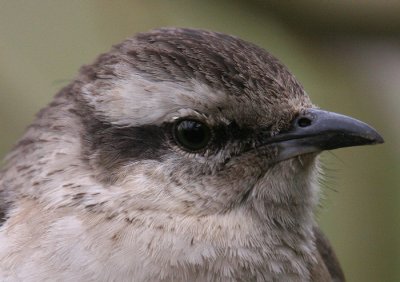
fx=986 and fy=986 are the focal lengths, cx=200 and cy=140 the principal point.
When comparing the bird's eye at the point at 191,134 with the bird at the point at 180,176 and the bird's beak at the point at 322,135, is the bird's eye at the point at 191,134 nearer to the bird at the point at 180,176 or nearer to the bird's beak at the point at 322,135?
the bird at the point at 180,176

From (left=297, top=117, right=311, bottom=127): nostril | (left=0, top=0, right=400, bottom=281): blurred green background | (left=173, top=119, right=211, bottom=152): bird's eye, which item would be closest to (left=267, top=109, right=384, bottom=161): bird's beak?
(left=297, top=117, right=311, bottom=127): nostril

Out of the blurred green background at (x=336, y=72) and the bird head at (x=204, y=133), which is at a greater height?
the bird head at (x=204, y=133)

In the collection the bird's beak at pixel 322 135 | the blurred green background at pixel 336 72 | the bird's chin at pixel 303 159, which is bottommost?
the blurred green background at pixel 336 72

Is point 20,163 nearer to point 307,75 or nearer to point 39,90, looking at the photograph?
point 307,75

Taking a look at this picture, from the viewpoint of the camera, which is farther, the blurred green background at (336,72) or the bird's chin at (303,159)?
the blurred green background at (336,72)

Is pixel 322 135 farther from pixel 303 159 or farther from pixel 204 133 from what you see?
pixel 204 133

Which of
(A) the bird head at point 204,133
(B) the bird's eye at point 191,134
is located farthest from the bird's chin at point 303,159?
(B) the bird's eye at point 191,134

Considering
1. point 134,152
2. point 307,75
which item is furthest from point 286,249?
point 307,75

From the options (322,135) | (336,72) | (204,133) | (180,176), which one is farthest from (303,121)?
(336,72)
